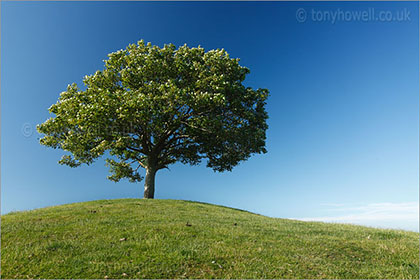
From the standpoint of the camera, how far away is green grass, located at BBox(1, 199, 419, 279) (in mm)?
9000

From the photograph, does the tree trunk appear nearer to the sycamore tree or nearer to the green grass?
the sycamore tree

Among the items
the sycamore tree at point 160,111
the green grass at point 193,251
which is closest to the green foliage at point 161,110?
the sycamore tree at point 160,111

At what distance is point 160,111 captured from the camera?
83.0 feet

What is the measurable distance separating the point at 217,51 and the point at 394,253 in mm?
25851

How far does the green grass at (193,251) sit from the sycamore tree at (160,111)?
12460 mm

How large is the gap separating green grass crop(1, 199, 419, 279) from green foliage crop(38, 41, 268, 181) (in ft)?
40.9

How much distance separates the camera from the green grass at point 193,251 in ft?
29.5

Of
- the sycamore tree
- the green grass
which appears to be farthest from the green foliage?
the green grass

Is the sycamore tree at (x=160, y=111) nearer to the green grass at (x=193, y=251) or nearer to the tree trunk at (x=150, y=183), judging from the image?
the tree trunk at (x=150, y=183)

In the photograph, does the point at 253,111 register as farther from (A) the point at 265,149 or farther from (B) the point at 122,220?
(B) the point at 122,220

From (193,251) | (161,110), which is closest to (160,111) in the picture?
(161,110)

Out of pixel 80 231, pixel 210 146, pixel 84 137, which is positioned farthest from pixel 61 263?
pixel 210 146

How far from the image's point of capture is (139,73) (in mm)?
27109

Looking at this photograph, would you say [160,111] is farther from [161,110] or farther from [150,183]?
[150,183]
